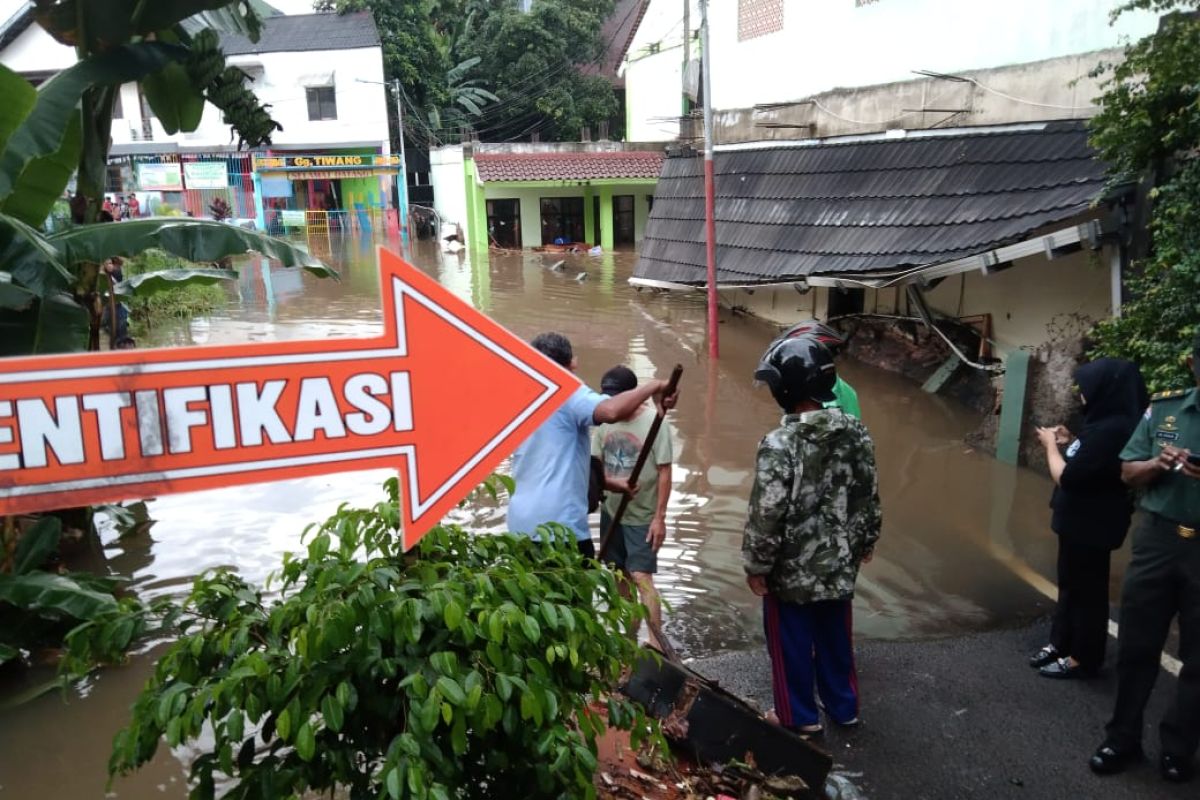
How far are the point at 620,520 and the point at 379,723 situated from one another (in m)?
2.64

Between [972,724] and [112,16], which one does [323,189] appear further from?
[972,724]

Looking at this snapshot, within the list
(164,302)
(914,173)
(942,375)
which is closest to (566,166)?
(164,302)

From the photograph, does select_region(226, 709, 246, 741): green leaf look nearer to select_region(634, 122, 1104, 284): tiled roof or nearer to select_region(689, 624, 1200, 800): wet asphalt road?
select_region(689, 624, 1200, 800): wet asphalt road

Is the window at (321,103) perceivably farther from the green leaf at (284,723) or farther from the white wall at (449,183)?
the green leaf at (284,723)

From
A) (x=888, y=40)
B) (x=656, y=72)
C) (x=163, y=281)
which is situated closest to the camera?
(x=163, y=281)

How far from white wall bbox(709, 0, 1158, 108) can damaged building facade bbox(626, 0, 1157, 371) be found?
2 cm

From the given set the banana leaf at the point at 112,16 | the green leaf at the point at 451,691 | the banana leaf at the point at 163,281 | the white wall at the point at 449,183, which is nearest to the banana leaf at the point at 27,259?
the banana leaf at the point at 112,16

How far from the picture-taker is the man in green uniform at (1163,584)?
3.36m

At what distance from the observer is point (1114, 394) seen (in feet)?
13.0

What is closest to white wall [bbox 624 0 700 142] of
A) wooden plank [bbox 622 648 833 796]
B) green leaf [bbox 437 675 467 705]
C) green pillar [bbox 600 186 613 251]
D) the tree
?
green pillar [bbox 600 186 613 251]

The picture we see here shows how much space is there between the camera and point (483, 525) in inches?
276

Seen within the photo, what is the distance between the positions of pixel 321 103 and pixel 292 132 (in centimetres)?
162

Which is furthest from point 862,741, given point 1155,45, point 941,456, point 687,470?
point 1155,45

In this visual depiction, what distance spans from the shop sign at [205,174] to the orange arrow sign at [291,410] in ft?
108
